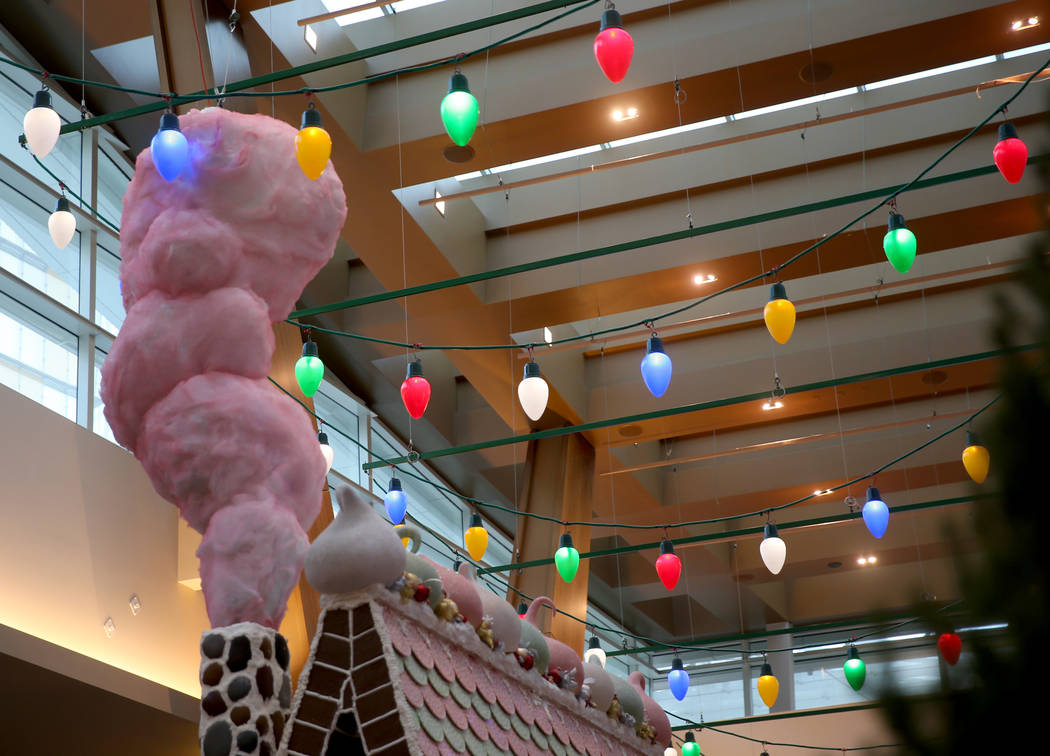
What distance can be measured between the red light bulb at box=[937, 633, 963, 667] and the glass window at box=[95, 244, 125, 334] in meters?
9.12

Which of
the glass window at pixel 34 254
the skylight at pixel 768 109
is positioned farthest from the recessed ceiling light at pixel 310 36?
the glass window at pixel 34 254

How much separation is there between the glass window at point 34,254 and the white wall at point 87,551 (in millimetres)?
1313

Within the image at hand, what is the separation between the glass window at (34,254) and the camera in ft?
28.1

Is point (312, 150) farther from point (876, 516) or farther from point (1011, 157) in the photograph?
point (876, 516)

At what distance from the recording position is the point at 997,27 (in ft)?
25.0

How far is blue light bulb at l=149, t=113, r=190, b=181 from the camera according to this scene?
4562mm

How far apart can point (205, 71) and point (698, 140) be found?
383 centimetres

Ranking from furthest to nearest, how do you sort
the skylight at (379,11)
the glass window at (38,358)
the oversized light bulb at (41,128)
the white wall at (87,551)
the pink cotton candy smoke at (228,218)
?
the skylight at (379,11) → the glass window at (38,358) → the white wall at (87,551) → the oversized light bulb at (41,128) → the pink cotton candy smoke at (228,218)

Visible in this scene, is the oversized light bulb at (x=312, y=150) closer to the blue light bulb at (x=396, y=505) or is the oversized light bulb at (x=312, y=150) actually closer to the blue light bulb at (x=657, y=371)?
the blue light bulb at (x=657, y=371)

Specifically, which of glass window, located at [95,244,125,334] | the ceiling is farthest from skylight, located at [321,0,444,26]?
glass window, located at [95,244,125,334]

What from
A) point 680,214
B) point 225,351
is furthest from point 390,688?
point 680,214

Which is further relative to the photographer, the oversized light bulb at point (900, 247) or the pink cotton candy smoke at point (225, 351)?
the oversized light bulb at point (900, 247)

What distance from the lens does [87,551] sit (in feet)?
26.3

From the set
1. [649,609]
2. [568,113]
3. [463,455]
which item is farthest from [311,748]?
[649,609]
